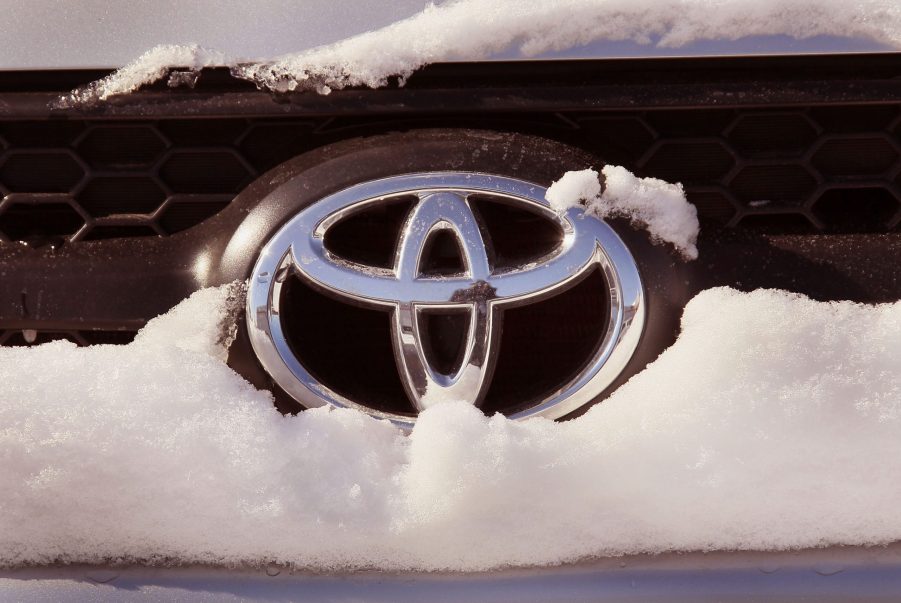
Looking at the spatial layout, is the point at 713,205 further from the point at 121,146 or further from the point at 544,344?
the point at 121,146

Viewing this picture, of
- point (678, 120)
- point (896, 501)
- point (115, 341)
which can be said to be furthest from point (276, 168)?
point (896, 501)

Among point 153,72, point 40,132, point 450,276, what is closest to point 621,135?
point 450,276

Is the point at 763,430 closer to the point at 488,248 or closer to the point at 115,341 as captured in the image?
the point at 488,248

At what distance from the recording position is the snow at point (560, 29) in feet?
2.60

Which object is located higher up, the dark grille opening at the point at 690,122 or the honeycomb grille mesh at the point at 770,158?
the dark grille opening at the point at 690,122

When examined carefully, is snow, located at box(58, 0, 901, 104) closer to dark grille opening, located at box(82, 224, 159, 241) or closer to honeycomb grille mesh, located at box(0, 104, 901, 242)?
honeycomb grille mesh, located at box(0, 104, 901, 242)

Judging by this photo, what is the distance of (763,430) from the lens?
830 millimetres

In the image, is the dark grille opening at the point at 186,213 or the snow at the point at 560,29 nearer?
the snow at the point at 560,29

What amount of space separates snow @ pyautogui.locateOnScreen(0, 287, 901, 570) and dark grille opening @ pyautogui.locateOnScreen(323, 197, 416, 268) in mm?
177

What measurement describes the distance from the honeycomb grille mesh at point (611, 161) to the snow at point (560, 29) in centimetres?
8

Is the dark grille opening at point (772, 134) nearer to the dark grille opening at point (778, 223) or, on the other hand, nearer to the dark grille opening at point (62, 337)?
the dark grille opening at point (778, 223)

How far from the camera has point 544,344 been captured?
932 mm

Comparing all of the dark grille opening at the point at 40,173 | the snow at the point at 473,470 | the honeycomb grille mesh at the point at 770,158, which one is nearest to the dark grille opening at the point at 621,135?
the honeycomb grille mesh at the point at 770,158

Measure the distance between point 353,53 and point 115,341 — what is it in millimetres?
448
